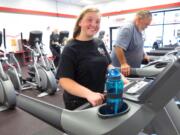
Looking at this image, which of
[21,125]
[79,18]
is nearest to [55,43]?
[21,125]

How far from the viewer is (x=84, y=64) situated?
4.75 ft

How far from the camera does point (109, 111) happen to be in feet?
2.63

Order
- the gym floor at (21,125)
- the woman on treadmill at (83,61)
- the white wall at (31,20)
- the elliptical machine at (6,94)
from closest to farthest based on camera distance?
the woman on treadmill at (83,61)
the gym floor at (21,125)
the elliptical machine at (6,94)
the white wall at (31,20)

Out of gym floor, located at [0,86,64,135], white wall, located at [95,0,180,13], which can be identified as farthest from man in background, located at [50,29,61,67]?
white wall, located at [95,0,180,13]

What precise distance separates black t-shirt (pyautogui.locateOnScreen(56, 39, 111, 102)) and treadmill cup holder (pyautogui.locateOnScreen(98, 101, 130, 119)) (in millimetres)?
598

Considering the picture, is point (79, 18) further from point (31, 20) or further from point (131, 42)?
point (31, 20)

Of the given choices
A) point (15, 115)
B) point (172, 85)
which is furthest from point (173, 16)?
point (172, 85)

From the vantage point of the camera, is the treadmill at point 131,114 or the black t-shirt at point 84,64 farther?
the black t-shirt at point 84,64

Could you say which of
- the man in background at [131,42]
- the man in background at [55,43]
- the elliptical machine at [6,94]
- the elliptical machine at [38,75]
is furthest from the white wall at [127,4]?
the elliptical machine at [6,94]

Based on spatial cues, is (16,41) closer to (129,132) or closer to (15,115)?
(15,115)

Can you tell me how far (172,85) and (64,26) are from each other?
11657 mm

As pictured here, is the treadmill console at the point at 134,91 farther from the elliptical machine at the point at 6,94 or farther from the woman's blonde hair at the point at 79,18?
the elliptical machine at the point at 6,94

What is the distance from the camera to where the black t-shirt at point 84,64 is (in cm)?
140

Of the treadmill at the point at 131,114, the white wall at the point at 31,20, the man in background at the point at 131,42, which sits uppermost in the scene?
the white wall at the point at 31,20
